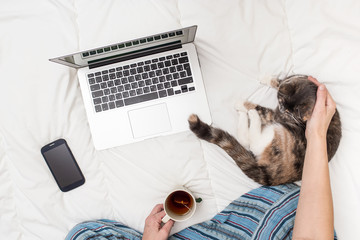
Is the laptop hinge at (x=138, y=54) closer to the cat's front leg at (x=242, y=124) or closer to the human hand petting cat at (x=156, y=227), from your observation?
the cat's front leg at (x=242, y=124)

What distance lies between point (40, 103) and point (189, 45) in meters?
0.63

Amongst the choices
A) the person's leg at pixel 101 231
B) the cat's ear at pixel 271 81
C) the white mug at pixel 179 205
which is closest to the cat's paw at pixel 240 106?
the cat's ear at pixel 271 81

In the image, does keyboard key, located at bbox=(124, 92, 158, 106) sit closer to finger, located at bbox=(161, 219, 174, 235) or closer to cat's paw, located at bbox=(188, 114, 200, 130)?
cat's paw, located at bbox=(188, 114, 200, 130)

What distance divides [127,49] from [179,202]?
60cm

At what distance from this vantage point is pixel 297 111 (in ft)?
2.97

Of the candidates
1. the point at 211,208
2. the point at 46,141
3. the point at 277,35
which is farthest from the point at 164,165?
the point at 277,35

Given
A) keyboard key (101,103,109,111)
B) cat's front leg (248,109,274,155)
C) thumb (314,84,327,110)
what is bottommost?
cat's front leg (248,109,274,155)

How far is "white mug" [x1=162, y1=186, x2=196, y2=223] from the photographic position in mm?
914

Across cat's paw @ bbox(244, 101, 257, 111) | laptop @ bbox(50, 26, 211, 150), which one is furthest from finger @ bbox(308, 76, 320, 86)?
laptop @ bbox(50, 26, 211, 150)

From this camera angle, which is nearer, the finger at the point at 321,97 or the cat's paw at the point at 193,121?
the finger at the point at 321,97

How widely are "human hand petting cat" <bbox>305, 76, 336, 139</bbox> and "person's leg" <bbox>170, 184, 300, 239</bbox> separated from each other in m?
0.26

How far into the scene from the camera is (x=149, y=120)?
96cm

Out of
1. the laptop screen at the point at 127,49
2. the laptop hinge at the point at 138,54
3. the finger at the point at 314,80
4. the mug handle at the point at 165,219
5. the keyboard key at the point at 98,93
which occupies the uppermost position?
the laptop screen at the point at 127,49

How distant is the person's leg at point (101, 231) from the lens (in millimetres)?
966
